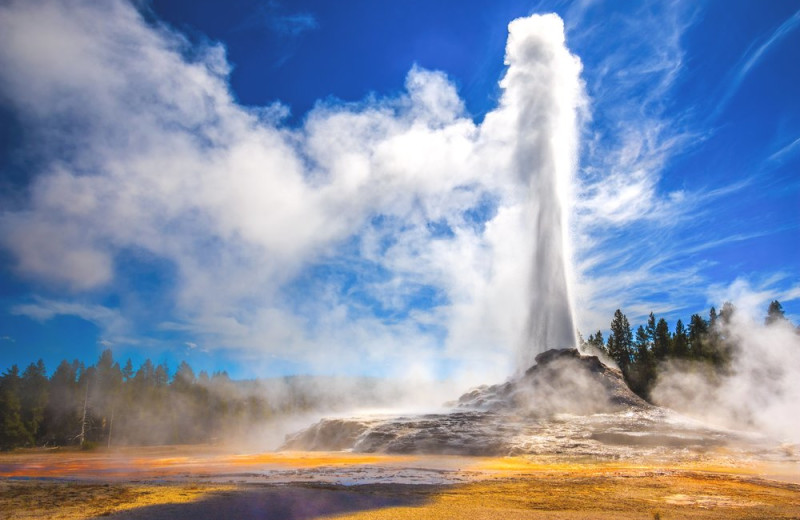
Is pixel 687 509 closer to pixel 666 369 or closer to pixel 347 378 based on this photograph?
pixel 666 369

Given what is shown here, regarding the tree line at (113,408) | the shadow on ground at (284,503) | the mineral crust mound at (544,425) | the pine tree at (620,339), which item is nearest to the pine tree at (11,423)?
the tree line at (113,408)

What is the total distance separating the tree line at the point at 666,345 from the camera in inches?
2036

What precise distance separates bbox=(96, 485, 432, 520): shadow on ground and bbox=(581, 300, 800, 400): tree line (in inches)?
1563

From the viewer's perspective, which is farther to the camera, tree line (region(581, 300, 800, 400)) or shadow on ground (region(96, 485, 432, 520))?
tree line (region(581, 300, 800, 400))

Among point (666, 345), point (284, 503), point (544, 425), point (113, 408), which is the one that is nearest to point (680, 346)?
point (666, 345)

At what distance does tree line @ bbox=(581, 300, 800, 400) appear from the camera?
5172 cm

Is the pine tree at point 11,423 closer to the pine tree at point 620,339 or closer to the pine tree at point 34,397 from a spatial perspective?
the pine tree at point 34,397

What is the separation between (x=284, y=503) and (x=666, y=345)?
6149 centimetres

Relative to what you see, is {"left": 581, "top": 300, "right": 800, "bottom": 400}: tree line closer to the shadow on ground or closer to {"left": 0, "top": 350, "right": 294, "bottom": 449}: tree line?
the shadow on ground

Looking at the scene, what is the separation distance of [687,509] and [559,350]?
24.0m

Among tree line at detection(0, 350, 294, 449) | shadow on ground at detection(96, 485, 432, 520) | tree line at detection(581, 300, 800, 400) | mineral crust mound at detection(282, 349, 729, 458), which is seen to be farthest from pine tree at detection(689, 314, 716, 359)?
tree line at detection(0, 350, 294, 449)

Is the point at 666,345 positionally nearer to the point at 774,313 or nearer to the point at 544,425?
the point at 774,313

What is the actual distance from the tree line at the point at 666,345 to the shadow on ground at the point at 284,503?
3969 centimetres

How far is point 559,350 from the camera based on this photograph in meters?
33.9
